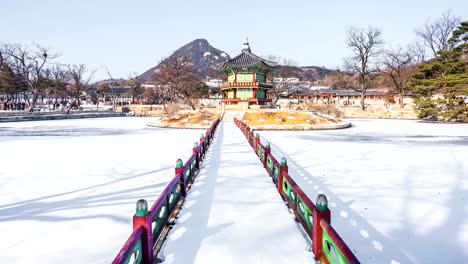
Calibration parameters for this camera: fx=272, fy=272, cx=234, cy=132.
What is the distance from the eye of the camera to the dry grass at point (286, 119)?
94.8 feet

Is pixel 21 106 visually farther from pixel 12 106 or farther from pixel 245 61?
pixel 245 61

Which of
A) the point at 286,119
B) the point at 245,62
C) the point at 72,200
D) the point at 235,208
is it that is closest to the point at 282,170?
the point at 235,208

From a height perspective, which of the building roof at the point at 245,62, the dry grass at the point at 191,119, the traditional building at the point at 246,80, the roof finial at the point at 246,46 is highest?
the roof finial at the point at 246,46

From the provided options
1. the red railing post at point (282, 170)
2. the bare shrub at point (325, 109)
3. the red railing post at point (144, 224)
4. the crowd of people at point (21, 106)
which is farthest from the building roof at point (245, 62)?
the red railing post at point (144, 224)

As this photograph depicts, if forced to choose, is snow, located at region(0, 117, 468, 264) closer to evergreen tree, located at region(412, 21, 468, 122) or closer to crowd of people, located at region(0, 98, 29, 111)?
evergreen tree, located at region(412, 21, 468, 122)

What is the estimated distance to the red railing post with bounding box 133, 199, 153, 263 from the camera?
360cm

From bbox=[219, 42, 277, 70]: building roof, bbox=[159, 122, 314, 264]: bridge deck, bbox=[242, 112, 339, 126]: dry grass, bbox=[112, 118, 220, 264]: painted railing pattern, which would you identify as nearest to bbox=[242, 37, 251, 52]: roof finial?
bbox=[219, 42, 277, 70]: building roof

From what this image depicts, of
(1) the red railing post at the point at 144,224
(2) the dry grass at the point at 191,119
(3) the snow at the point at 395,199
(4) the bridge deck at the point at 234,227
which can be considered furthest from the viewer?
(2) the dry grass at the point at 191,119

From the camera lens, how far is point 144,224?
143 inches

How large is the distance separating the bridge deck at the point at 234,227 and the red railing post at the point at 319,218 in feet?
0.65

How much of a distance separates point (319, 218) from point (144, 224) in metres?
2.42

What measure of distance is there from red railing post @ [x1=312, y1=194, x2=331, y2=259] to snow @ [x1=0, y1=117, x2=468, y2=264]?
209 millimetres

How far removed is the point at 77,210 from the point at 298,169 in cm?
723

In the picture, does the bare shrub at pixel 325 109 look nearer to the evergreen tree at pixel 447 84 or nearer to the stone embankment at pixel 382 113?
the stone embankment at pixel 382 113
